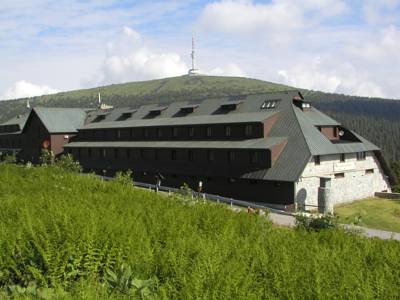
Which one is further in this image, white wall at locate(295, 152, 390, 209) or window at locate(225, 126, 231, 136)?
window at locate(225, 126, 231, 136)

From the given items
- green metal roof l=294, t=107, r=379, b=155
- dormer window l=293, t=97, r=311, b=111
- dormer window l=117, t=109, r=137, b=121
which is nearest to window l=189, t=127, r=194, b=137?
dormer window l=293, t=97, r=311, b=111

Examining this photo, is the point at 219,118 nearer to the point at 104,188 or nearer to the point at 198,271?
the point at 104,188

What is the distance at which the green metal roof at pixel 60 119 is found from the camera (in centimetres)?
8588

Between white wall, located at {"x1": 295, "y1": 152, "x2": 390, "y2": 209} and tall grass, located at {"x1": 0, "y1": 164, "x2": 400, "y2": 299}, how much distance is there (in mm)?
34511

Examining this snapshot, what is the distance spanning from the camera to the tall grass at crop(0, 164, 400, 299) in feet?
30.7

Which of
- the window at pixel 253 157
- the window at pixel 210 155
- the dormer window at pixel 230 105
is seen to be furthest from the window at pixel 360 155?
the window at pixel 210 155

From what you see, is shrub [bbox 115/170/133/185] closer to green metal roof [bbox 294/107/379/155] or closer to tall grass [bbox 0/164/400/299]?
green metal roof [bbox 294/107/379/155]

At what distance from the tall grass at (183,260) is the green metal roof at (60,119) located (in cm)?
7102

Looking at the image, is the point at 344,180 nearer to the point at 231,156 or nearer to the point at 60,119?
the point at 231,156

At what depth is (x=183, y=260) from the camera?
11.0 m

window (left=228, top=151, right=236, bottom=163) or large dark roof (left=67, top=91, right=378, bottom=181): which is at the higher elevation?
large dark roof (left=67, top=91, right=378, bottom=181)

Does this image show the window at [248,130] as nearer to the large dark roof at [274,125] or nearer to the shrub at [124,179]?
the large dark roof at [274,125]

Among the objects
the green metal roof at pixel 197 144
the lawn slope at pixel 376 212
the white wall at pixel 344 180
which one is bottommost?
the lawn slope at pixel 376 212

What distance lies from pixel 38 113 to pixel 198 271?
84120mm
